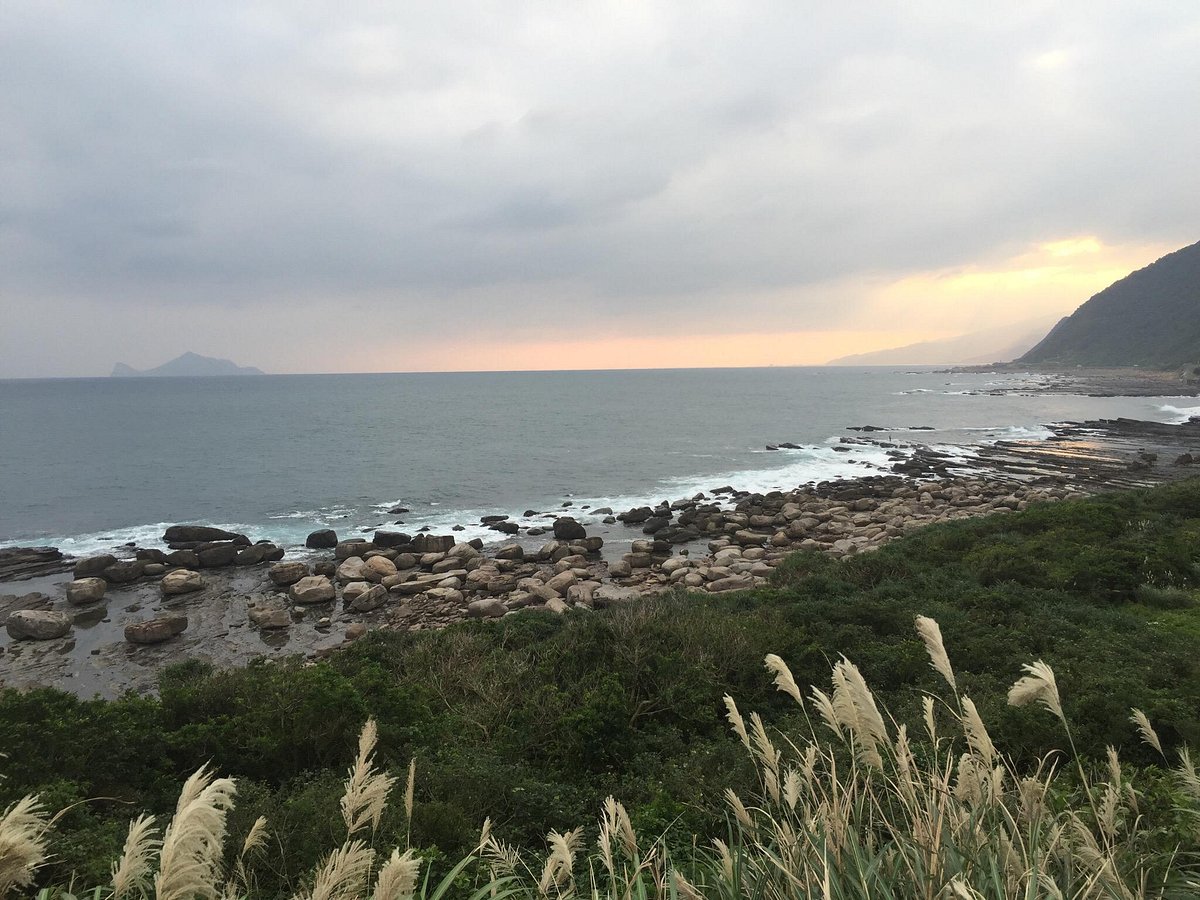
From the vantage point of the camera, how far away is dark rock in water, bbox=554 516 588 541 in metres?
25.6

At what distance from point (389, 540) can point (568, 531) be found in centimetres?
747

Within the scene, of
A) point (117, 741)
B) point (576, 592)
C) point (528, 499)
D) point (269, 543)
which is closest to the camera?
point (117, 741)

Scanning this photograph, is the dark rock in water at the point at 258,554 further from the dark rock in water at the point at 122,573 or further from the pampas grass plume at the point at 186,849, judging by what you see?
the pampas grass plume at the point at 186,849

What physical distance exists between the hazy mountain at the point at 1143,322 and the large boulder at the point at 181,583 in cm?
14475

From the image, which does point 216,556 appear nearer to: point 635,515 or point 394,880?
point 635,515

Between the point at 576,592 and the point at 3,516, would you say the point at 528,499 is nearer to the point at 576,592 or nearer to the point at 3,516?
the point at 576,592

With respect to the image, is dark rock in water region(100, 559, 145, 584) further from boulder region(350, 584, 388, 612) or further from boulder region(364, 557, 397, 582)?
boulder region(350, 584, 388, 612)

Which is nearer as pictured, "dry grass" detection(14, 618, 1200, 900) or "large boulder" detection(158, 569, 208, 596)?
"dry grass" detection(14, 618, 1200, 900)

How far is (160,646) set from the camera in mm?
16078

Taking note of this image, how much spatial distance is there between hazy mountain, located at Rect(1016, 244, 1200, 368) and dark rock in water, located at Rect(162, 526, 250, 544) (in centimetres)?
14374

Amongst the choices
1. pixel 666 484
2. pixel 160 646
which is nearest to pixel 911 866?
pixel 160 646

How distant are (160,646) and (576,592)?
37.7 ft

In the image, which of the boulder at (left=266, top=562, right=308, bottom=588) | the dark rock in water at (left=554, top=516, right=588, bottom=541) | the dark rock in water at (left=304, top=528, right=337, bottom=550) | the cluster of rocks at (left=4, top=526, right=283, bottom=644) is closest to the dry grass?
the cluster of rocks at (left=4, top=526, right=283, bottom=644)

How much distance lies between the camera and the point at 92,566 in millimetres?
21281
